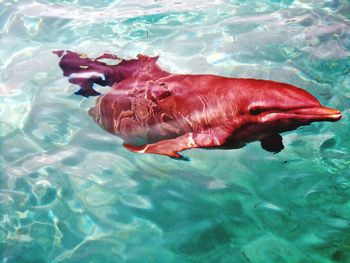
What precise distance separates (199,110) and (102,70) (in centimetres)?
161

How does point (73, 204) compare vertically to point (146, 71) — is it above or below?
below

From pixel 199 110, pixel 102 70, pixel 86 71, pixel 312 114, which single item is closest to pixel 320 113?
pixel 312 114

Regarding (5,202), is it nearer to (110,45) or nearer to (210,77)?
(210,77)

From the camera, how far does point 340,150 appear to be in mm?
3752

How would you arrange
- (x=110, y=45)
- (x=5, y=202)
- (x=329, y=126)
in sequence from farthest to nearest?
(x=110, y=45)
(x=329, y=126)
(x=5, y=202)

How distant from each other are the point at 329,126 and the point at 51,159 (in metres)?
3.20

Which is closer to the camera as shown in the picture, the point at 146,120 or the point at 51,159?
the point at 146,120

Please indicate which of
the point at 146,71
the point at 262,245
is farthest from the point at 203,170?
the point at 146,71

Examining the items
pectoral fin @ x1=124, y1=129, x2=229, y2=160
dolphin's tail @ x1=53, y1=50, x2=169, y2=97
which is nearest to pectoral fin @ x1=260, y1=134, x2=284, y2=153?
pectoral fin @ x1=124, y1=129, x2=229, y2=160

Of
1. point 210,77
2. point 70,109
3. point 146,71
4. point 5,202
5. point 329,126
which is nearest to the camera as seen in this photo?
point 210,77

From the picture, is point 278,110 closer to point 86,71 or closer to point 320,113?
point 320,113

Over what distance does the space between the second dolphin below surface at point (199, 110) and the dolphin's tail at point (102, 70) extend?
0.02m

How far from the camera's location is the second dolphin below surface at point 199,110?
1.85 metres

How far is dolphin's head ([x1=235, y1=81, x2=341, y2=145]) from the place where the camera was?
1789mm
